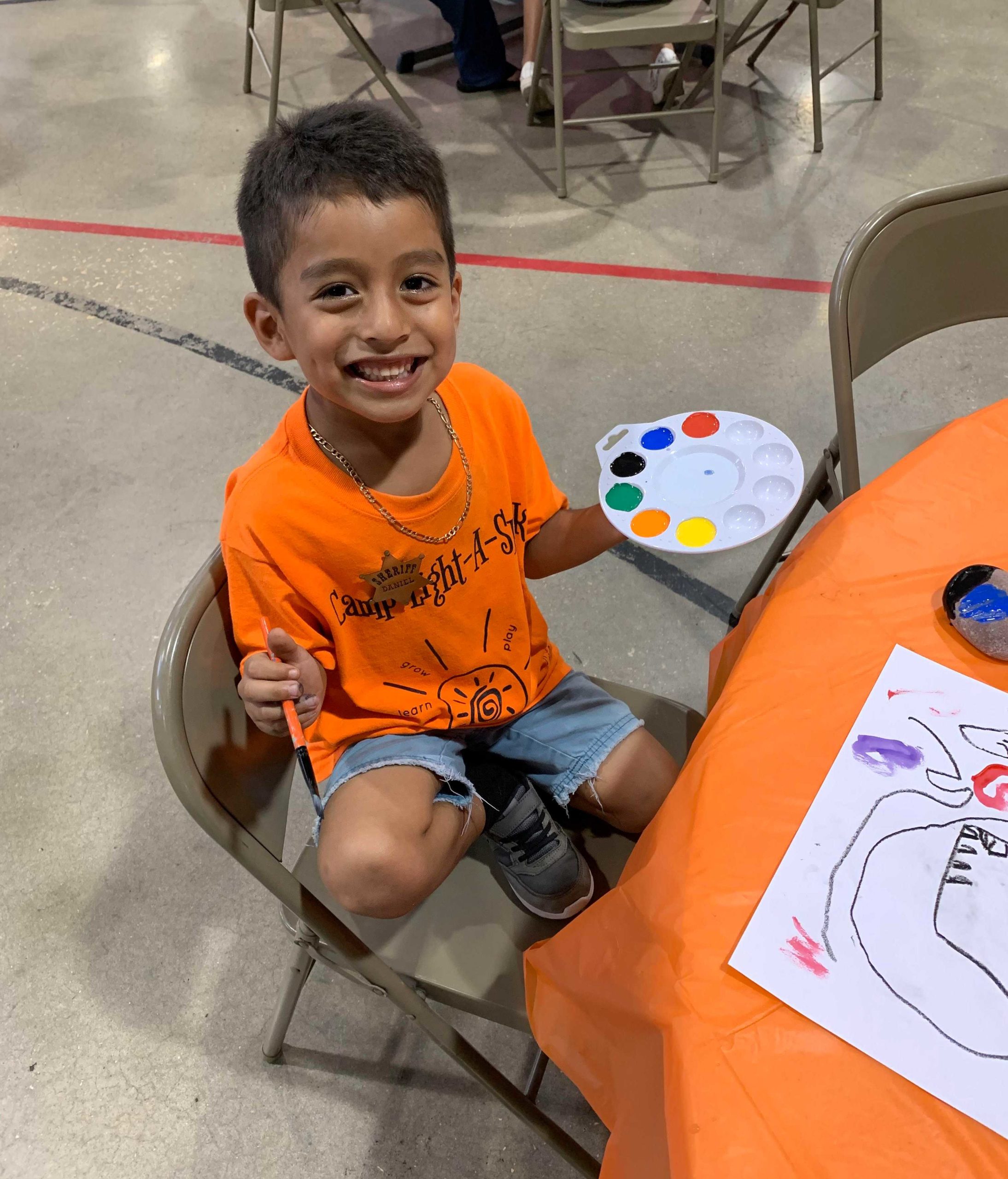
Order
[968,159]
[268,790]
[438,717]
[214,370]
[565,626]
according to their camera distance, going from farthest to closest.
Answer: [968,159], [214,370], [565,626], [438,717], [268,790]

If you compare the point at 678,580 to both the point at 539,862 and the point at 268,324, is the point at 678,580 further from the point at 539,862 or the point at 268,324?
the point at 268,324

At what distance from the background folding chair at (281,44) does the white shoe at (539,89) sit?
0.38 m

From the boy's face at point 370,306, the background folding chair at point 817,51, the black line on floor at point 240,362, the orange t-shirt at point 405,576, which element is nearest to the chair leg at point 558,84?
the background folding chair at point 817,51

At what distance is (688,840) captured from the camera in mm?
553

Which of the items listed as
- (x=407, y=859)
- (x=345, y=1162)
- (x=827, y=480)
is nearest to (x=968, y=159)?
(x=827, y=480)

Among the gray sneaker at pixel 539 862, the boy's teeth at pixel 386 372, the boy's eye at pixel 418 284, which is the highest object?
the boy's eye at pixel 418 284

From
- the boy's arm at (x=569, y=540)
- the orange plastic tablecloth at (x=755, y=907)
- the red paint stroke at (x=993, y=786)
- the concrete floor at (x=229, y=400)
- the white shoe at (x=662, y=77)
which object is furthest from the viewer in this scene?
the white shoe at (x=662, y=77)

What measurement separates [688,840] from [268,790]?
0.39m

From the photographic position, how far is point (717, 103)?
2395 mm

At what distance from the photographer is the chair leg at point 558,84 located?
7.32 ft

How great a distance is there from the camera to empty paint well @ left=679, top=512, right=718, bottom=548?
0.70m

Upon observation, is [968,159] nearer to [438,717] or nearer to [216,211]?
[216,211]

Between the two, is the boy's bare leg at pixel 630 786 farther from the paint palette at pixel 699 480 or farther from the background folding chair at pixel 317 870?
the paint palette at pixel 699 480

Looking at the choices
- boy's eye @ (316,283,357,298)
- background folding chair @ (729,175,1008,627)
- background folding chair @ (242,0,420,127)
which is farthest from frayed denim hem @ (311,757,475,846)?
background folding chair @ (242,0,420,127)
